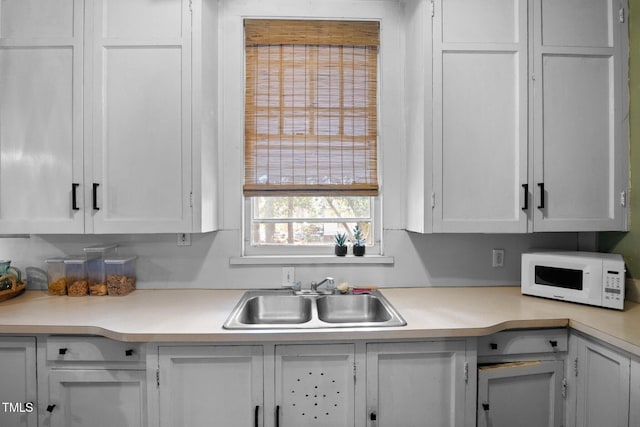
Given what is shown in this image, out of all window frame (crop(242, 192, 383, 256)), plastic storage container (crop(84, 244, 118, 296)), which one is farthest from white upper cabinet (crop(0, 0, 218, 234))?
window frame (crop(242, 192, 383, 256))

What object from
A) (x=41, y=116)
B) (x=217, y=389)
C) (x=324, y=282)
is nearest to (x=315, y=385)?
(x=217, y=389)

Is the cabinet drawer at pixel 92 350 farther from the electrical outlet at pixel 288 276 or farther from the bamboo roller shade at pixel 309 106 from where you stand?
the bamboo roller shade at pixel 309 106

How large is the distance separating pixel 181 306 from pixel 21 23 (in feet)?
5.59

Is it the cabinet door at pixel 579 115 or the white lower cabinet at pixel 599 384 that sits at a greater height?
the cabinet door at pixel 579 115

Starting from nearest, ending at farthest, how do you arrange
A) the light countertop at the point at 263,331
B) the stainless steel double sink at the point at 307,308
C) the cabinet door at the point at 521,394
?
the light countertop at the point at 263,331 → the cabinet door at the point at 521,394 → the stainless steel double sink at the point at 307,308

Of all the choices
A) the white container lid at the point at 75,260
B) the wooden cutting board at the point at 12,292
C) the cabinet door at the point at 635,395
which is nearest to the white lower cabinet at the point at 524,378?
the cabinet door at the point at 635,395

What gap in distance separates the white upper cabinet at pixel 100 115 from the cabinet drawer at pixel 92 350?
1.81 feet

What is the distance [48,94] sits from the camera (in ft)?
5.74

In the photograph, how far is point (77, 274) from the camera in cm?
196

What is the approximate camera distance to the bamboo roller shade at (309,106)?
211 cm

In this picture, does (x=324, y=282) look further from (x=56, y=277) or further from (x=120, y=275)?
(x=56, y=277)

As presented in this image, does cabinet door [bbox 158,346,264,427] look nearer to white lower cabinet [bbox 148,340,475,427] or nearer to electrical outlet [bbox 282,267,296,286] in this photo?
white lower cabinet [bbox 148,340,475,427]

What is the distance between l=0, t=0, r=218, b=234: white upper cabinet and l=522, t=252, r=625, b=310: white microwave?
6.34 ft

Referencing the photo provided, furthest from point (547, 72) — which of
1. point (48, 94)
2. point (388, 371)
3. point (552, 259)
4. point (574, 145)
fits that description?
point (48, 94)
